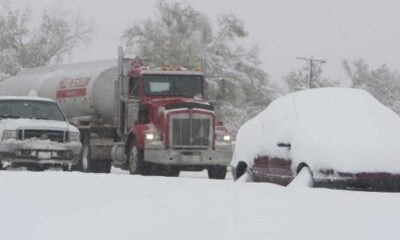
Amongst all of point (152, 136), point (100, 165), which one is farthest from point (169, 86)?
point (100, 165)

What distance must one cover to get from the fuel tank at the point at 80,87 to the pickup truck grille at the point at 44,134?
422 centimetres

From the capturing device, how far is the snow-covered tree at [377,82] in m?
83.6

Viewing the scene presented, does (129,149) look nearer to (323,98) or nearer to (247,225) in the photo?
(323,98)

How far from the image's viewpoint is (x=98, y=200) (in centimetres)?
761

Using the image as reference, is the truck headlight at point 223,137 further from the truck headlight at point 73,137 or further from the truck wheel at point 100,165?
the truck wheel at point 100,165

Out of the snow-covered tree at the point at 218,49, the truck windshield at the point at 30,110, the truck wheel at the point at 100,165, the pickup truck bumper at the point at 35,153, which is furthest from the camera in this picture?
the snow-covered tree at the point at 218,49

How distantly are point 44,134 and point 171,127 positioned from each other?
9.89ft

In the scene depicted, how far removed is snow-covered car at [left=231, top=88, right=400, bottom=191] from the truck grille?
5.77 meters

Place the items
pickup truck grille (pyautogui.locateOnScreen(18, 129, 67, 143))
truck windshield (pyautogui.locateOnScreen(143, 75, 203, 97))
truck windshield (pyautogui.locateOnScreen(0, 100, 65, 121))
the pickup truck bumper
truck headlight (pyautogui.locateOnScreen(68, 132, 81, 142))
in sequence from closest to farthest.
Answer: the pickup truck bumper → pickup truck grille (pyautogui.locateOnScreen(18, 129, 67, 143)) → truck headlight (pyautogui.locateOnScreen(68, 132, 81, 142)) → truck windshield (pyautogui.locateOnScreen(0, 100, 65, 121)) → truck windshield (pyautogui.locateOnScreen(143, 75, 203, 97))

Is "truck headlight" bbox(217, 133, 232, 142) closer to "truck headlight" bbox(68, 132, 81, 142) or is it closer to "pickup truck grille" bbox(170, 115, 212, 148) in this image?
"pickup truck grille" bbox(170, 115, 212, 148)

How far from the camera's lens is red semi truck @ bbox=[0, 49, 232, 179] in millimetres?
17703

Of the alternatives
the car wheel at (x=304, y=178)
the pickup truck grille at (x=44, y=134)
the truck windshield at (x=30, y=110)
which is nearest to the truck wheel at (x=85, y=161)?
the truck windshield at (x=30, y=110)

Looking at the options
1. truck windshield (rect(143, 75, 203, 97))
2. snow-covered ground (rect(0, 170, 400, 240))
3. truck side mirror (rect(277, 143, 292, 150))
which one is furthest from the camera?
truck windshield (rect(143, 75, 203, 97))

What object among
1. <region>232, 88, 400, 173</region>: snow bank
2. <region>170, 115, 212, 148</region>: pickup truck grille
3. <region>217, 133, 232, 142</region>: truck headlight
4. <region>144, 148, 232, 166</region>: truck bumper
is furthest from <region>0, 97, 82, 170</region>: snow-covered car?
<region>232, 88, 400, 173</region>: snow bank
